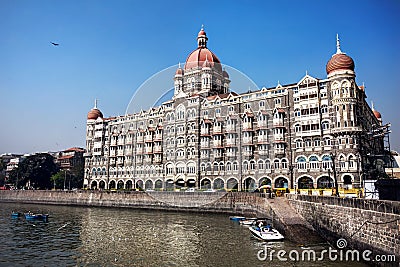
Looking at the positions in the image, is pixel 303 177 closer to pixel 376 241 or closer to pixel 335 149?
pixel 335 149

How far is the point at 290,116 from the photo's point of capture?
205 ft

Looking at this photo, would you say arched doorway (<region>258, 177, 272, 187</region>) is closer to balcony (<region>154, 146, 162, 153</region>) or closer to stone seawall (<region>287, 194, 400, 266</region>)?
stone seawall (<region>287, 194, 400, 266</region>)

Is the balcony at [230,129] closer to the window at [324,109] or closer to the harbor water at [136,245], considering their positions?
the window at [324,109]

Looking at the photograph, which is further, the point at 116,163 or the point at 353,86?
the point at 116,163

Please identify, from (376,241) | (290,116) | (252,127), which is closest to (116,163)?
(252,127)

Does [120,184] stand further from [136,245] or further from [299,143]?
[136,245]

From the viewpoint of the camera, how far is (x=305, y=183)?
197 ft

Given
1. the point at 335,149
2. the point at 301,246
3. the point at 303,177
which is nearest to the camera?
the point at 301,246

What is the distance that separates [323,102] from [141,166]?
154 feet

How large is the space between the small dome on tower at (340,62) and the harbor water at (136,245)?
3280 centimetres

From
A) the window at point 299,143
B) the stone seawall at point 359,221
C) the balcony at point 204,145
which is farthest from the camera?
the balcony at point 204,145

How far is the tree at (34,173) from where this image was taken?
105287mm

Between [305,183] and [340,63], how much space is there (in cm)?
2220

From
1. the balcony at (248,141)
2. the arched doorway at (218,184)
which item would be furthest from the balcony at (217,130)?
the arched doorway at (218,184)
